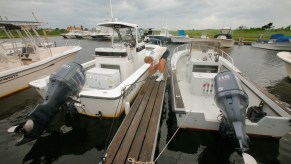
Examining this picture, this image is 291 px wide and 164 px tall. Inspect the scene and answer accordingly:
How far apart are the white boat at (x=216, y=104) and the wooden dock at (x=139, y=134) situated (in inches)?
26.0

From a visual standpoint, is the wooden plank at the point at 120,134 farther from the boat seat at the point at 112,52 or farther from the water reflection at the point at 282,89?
the water reflection at the point at 282,89

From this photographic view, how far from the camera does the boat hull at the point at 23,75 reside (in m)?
6.69

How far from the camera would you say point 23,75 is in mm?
7297

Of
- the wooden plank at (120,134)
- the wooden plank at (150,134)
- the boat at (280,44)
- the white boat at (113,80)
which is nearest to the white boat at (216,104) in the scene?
the wooden plank at (150,134)

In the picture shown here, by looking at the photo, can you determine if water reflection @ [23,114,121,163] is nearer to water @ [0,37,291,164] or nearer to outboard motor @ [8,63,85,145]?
water @ [0,37,291,164]

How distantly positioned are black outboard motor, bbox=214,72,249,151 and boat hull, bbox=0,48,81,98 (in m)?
8.01

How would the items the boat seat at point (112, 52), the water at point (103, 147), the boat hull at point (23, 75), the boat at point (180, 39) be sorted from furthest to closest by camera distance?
the boat at point (180, 39) < the boat hull at point (23, 75) < the boat seat at point (112, 52) < the water at point (103, 147)

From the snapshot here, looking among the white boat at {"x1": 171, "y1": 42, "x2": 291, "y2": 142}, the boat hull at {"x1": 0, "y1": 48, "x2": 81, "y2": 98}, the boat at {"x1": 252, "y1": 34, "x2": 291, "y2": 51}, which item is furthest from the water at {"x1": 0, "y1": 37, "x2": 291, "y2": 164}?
the boat at {"x1": 252, "y1": 34, "x2": 291, "y2": 51}

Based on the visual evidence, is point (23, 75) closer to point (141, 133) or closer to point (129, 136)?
point (129, 136)

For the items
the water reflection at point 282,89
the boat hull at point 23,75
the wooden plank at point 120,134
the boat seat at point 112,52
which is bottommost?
the water reflection at point 282,89

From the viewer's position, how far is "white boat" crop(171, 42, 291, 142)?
3541 mm

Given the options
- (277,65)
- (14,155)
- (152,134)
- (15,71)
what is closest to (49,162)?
(14,155)

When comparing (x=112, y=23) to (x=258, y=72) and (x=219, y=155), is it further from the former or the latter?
(x=258, y=72)

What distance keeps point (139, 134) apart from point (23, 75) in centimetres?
688
